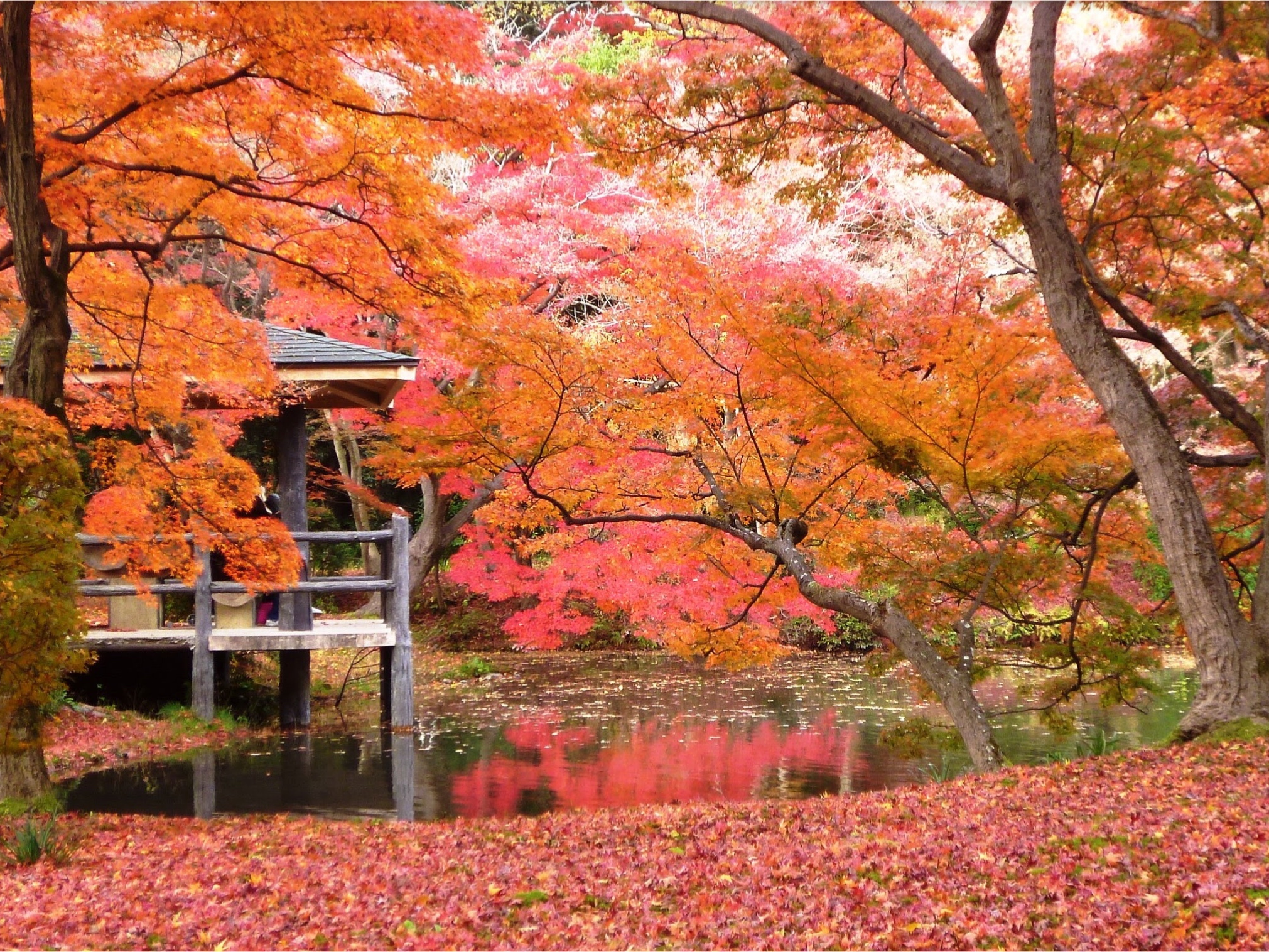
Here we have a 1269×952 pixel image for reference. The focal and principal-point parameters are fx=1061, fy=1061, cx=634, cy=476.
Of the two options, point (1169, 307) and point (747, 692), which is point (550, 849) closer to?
point (1169, 307)

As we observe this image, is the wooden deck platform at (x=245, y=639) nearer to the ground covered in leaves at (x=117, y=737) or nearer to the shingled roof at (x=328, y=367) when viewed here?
the ground covered in leaves at (x=117, y=737)

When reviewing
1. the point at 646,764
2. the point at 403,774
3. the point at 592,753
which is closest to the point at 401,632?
the point at 403,774

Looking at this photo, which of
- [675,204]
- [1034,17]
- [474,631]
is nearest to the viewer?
[1034,17]

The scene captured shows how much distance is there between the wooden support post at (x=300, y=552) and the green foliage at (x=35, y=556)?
5217 millimetres

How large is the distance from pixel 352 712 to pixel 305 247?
7.09 metres

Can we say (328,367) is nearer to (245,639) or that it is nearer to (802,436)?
(245,639)

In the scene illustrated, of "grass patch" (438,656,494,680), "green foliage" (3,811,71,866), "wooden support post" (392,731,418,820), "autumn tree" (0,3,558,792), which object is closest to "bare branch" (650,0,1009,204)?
"autumn tree" (0,3,558,792)

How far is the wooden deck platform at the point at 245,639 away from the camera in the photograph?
10508 millimetres

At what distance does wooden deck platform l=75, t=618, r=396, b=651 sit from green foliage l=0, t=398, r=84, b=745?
4.92 meters

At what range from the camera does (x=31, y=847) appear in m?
4.96

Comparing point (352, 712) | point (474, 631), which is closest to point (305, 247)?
point (352, 712)

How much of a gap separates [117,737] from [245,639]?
4.65 feet

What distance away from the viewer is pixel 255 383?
845 cm

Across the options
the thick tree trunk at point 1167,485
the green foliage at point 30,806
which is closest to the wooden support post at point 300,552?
the green foliage at point 30,806
